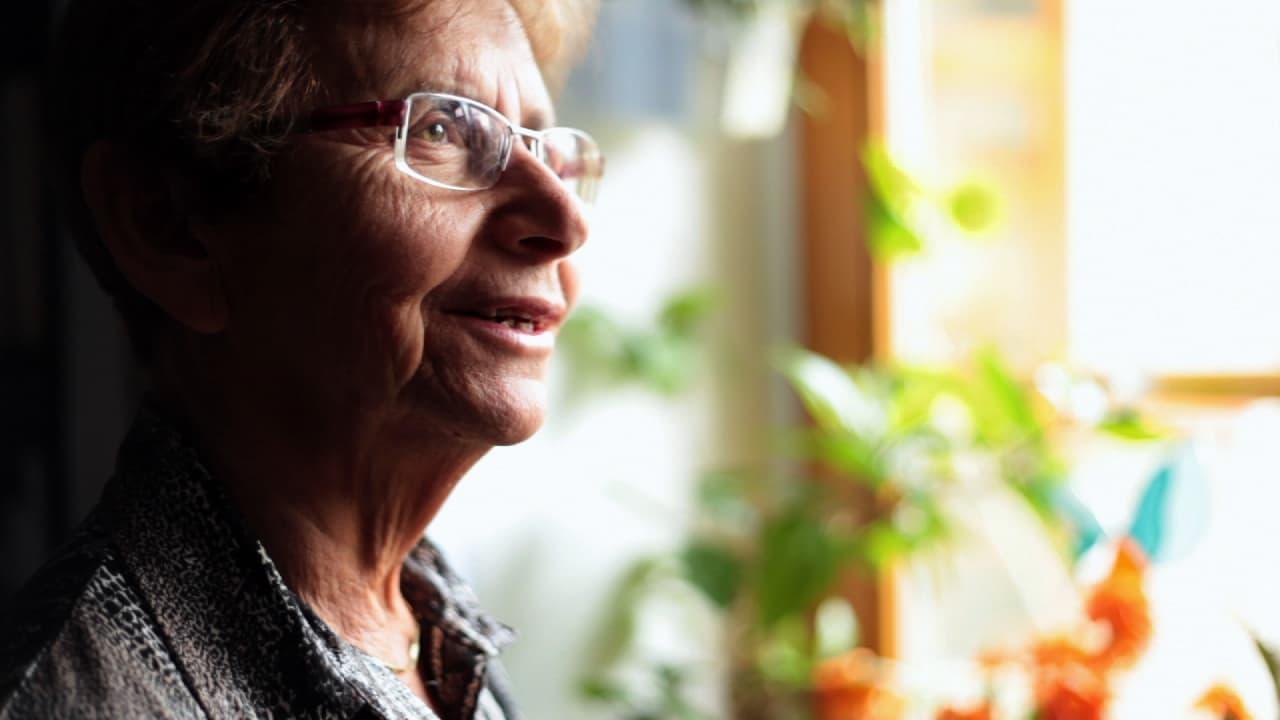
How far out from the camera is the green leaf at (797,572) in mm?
1919

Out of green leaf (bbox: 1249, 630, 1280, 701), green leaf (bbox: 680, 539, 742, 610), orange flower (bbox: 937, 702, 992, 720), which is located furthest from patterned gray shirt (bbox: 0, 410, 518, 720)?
green leaf (bbox: 680, 539, 742, 610)

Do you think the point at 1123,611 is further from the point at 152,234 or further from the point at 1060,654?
the point at 152,234

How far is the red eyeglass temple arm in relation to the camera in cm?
77

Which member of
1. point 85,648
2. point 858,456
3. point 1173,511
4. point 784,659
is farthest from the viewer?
point 784,659

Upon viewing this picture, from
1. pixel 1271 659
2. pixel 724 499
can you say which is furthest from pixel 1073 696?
pixel 724 499

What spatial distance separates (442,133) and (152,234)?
200 millimetres

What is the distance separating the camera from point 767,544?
2.00m

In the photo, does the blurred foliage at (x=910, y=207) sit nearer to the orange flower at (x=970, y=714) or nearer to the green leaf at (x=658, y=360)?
the green leaf at (x=658, y=360)

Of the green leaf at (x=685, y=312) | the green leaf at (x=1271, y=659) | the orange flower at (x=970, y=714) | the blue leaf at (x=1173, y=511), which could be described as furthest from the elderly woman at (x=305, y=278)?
the green leaf at (x=685, y=312)

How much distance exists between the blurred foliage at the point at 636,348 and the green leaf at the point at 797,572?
366 mm

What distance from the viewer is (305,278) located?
0.78 m

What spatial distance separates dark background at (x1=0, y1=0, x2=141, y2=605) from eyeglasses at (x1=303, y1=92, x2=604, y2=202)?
A: 1.95 ft

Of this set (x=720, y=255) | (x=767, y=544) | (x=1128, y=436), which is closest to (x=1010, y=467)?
(x=1128, y=436)

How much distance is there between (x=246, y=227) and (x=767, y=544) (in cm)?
135
